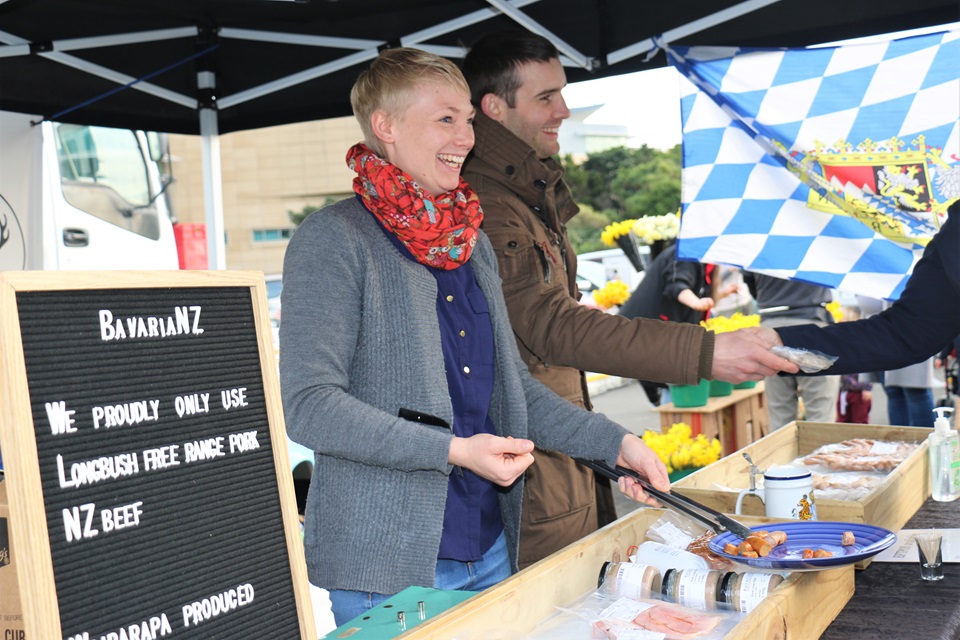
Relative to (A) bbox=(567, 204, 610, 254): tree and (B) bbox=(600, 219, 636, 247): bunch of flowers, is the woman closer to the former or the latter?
(B) bbox=(600, 219, 636, 247): bunch of flowers

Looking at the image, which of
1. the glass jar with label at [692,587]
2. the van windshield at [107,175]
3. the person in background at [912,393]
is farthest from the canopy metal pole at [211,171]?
the person in background at [912,393]

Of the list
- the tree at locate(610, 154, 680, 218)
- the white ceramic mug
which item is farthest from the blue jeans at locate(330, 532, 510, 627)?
the tree at locate(610, 154, 680, 218)

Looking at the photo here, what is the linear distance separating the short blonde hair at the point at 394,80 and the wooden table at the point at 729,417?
11.5ft

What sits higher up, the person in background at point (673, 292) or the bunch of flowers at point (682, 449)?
the person in background at point (673, 292)

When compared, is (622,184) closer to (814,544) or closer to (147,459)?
(814,544)

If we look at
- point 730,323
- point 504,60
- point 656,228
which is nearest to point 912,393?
point 730,323

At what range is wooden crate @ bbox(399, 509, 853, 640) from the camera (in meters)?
1.29

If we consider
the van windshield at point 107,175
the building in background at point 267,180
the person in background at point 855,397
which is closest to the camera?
the van windshield at point 107,175

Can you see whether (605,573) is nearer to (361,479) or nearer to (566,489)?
(361,479)

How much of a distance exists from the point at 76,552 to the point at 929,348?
2108 mm

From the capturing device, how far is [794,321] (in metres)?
5.23

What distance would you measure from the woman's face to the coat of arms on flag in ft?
6.30

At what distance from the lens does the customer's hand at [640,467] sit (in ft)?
5.93

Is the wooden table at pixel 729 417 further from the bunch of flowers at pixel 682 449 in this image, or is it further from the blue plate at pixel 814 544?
the blue plate at pixel 814 544
